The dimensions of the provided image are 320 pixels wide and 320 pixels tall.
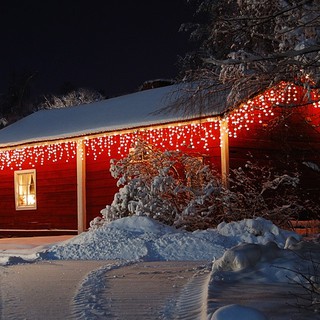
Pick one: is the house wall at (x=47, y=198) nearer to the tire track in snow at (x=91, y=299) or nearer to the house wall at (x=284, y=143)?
the house wall at (x=284, y=143)

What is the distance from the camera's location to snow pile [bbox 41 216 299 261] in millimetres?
14578

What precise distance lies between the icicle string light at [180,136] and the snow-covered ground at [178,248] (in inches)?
149

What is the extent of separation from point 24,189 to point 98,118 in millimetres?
4133

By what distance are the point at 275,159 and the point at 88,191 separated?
644 centimetres

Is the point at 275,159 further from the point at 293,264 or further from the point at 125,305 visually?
the point at 125,305

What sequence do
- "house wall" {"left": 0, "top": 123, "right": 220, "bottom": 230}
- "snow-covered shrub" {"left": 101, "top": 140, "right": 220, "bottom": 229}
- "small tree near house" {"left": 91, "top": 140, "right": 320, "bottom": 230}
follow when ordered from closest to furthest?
"small tree near house" {"left": 91, "top": 140, "right": 320, "bottom": 230}, "snow-covered shrub" {"left": 101, "top": 140, "right": 220, "bottom": 229}, "house wall" {"left": 0, "top": 123, "right": 220, "bottom": 230}

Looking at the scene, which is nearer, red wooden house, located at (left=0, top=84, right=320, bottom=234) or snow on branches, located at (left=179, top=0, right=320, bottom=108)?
snow on branches, located at (left=179, top=0, right=320, bottom=108)

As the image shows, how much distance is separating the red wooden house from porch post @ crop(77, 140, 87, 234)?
0.03 m

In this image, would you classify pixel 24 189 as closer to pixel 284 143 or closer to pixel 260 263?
pixel 284 143

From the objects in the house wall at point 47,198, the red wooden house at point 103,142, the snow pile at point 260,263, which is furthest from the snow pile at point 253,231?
the house wall at point 47,198

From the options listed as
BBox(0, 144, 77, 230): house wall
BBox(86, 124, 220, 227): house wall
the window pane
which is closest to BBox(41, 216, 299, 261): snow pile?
BBox(86, 124, 220, 227): house wall

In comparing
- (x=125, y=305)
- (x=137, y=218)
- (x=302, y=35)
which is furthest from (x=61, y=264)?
(x=302, y=35)

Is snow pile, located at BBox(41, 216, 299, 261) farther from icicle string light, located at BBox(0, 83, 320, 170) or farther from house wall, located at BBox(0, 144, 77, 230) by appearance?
house wall, located at BBox(0, 144, 77, 230)

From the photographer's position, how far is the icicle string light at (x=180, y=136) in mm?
19766
